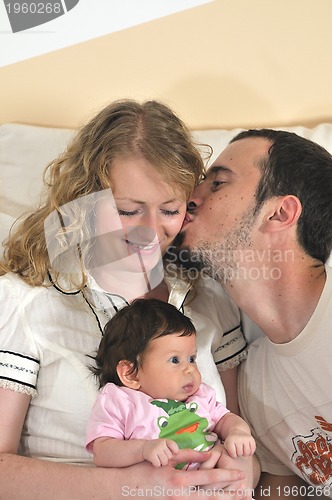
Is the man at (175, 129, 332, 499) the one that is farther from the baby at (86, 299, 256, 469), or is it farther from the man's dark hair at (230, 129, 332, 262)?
the baby at (86, 299, 256, 469)

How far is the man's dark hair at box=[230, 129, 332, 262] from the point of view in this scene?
164 centimetres

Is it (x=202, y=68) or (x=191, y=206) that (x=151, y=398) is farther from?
(x=202, y=68)

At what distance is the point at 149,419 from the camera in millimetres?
1351

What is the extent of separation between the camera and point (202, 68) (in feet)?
6.72

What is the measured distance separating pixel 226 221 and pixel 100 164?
1.04 ft

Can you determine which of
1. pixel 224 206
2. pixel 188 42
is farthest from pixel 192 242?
pixel 188 42

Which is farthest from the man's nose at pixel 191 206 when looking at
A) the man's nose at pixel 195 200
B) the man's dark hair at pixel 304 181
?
the man's dark hair at pixel 304 181

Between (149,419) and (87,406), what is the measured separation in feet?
0.66

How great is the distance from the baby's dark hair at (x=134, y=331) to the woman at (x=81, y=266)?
0.10m

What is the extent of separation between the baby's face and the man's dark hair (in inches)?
16.6

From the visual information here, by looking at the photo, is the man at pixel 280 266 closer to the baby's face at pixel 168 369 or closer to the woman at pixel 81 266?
the woman at pixel 81 266

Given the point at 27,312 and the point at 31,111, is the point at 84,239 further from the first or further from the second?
the point at 31,111

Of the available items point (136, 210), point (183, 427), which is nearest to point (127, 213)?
point (136, 210)

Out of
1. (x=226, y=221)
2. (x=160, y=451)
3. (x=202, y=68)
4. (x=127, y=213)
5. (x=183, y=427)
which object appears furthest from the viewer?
(x=202, y=68)
